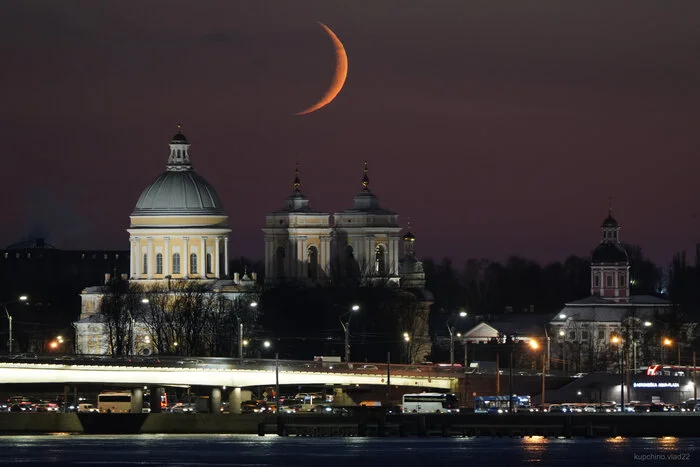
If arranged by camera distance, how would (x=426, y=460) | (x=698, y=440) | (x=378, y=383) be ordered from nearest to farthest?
(x=426, y=460) < (x=698, y=440) < (x=378, y=383)

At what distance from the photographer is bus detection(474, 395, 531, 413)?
162 m

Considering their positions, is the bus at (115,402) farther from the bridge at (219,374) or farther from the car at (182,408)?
the bridge at (219,374)

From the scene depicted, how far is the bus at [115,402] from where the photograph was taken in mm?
170250

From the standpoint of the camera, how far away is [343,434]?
495ft

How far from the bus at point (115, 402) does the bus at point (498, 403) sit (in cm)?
2035

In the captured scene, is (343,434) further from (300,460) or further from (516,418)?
(300,460)

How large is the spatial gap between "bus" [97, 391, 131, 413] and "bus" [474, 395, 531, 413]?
20354 millimetres

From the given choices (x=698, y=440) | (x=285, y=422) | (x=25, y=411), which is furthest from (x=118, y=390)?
(x=698, y=440)

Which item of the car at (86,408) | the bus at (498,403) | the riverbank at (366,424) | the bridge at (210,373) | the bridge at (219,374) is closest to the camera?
the riverbank at (366,424)

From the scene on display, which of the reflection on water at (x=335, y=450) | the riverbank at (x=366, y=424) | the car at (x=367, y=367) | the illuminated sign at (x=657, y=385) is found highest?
the car at (x=367, y=367)

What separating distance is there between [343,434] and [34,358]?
17.9 m

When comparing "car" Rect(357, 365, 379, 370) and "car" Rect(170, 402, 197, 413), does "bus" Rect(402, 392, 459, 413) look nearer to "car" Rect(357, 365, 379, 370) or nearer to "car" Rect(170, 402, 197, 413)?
"car" Rect(357, 365, 379, 370)

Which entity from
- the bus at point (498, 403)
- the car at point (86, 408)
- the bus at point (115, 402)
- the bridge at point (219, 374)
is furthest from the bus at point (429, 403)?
the car at point (86, 408)

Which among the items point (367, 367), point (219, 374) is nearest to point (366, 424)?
point (219, 374)
